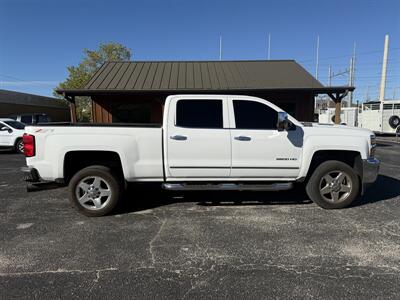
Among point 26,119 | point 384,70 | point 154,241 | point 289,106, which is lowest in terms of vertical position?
point 154,241

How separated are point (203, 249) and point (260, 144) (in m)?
2.11

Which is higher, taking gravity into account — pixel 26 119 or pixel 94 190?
pixel 26 119

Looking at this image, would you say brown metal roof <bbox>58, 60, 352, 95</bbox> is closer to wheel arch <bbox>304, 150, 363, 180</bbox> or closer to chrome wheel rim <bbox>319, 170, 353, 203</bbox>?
wheel arch <bbox>304, 150, 363, 180</bbox>

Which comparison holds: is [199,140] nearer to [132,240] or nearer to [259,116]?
[259,116]

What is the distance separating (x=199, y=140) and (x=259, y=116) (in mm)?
1090

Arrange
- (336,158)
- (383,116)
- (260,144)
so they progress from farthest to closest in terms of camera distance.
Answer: (383,116) < (336,158) < (260,144)

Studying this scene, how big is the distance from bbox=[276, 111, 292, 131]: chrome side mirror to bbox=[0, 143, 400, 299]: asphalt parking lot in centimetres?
139

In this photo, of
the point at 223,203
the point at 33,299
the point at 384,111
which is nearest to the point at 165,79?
the point at 223,203

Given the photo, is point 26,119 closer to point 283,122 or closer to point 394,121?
point 283,122

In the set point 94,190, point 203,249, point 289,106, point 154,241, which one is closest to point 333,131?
point 203,249

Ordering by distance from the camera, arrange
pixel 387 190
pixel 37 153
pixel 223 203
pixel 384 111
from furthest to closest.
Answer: pixel 384 111
pixel 387 190
pixel 223 203
pixel 37 153

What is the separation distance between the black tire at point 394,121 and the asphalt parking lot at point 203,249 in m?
21.6

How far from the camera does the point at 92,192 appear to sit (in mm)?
5359

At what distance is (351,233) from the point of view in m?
4.62
